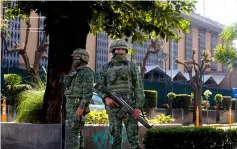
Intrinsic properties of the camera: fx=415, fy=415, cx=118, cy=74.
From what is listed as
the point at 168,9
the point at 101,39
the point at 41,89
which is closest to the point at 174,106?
the point at 101,39

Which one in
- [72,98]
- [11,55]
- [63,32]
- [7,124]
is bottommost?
[7,124]

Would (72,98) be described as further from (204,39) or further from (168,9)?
(204,39)

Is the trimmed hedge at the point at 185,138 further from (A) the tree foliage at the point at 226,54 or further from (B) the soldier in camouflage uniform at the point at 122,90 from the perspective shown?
(A) the tree foliage at the point at 226,54

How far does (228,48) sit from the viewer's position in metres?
15.1

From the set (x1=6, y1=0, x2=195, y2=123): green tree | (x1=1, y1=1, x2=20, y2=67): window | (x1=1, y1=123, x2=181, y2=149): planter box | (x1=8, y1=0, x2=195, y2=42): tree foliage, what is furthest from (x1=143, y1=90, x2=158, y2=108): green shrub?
(x1=1, y1=123, x2=181, y2=149): planter box

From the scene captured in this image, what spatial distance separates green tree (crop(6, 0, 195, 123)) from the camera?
6.89 m

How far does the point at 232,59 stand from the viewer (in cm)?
1512

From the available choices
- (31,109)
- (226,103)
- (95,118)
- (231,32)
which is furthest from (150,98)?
(31,109)

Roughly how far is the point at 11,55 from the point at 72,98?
23.0 metres

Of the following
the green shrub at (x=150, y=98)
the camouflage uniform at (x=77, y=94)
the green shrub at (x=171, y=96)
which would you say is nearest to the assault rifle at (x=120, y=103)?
the camouflage uniform at (x=77, y=94)

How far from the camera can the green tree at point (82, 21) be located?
6.89 meters

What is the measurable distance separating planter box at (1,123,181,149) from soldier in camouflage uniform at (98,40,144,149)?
5.62 ft

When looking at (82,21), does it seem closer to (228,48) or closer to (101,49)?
(228,48)

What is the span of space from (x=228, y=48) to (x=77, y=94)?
→ 10.4m
